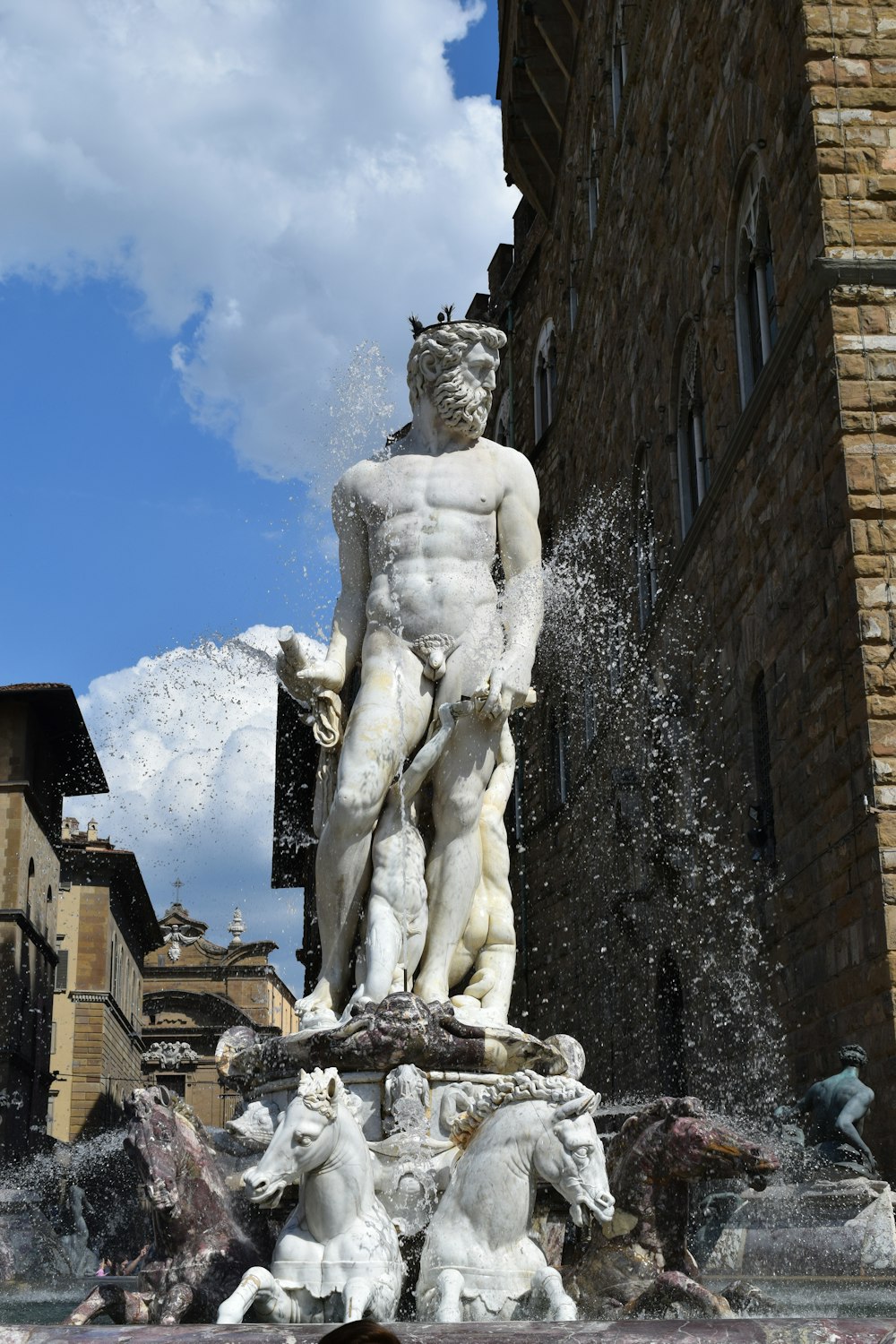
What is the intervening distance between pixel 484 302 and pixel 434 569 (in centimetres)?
2729

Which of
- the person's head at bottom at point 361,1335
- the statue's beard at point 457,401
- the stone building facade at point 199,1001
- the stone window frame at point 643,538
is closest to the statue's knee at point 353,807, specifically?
the statue's beard at point 457,401

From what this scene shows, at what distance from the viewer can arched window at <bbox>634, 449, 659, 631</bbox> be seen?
59.2ft

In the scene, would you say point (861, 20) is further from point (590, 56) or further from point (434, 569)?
point (590, 56)

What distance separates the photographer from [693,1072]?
14.7m

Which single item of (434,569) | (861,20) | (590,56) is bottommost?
(434,569)

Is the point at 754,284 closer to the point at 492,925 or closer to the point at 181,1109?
the point at 492,925

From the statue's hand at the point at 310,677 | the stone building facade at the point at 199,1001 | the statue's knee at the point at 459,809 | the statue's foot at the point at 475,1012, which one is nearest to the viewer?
the statue's foot at the point at 475,1012

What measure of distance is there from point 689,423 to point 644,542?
2.42 metres

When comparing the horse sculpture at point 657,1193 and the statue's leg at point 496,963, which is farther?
the statue's leg at point 496,963

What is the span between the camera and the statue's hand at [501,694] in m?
6.31

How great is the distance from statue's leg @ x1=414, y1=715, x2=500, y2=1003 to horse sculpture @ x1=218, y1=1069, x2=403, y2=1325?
1658 millimetres

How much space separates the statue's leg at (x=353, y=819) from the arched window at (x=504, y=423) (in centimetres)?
2445

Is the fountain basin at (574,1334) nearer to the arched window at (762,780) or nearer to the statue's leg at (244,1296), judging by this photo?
the statue's leg at (244,1296)

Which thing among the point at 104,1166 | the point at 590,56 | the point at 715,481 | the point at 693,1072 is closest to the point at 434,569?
the point at 715,481
